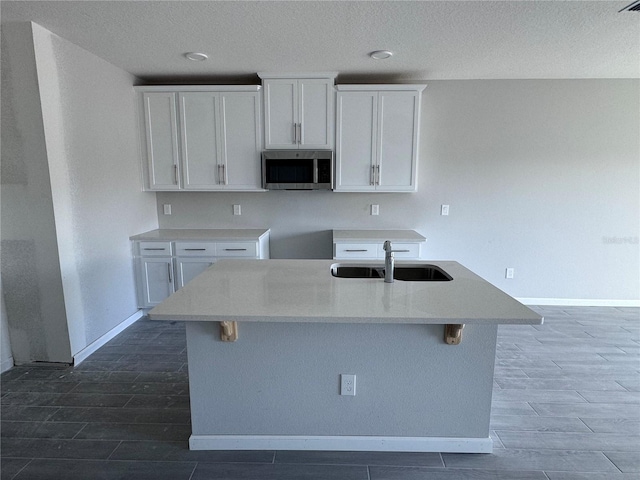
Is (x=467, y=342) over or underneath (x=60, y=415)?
over

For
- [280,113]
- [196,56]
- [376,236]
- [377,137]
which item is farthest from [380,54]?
[376,236]

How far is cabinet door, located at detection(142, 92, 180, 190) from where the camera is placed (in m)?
3.48

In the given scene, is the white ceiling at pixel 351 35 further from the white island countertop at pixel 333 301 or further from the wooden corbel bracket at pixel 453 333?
the wooden corbel bracket at pixel 453 333

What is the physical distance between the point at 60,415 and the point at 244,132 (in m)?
2.70

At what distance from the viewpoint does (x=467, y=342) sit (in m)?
1.70

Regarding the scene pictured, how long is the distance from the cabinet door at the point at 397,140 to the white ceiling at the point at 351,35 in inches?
11.4

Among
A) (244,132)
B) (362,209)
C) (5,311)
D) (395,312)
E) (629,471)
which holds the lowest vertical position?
(629,471)

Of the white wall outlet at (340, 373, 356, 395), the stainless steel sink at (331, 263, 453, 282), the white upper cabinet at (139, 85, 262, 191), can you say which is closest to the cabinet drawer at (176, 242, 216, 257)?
the white upper cabinet at (139, 85, 262, 191)

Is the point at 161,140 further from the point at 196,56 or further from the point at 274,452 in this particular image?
the point at 274,452

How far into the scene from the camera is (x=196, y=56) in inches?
114

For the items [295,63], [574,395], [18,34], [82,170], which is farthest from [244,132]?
[574,395]

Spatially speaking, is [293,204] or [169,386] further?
[293,204]

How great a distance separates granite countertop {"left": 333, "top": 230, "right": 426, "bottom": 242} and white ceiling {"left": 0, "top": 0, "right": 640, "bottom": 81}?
160 centimetres

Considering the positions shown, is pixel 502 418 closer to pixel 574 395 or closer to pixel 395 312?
pixel 574 395
